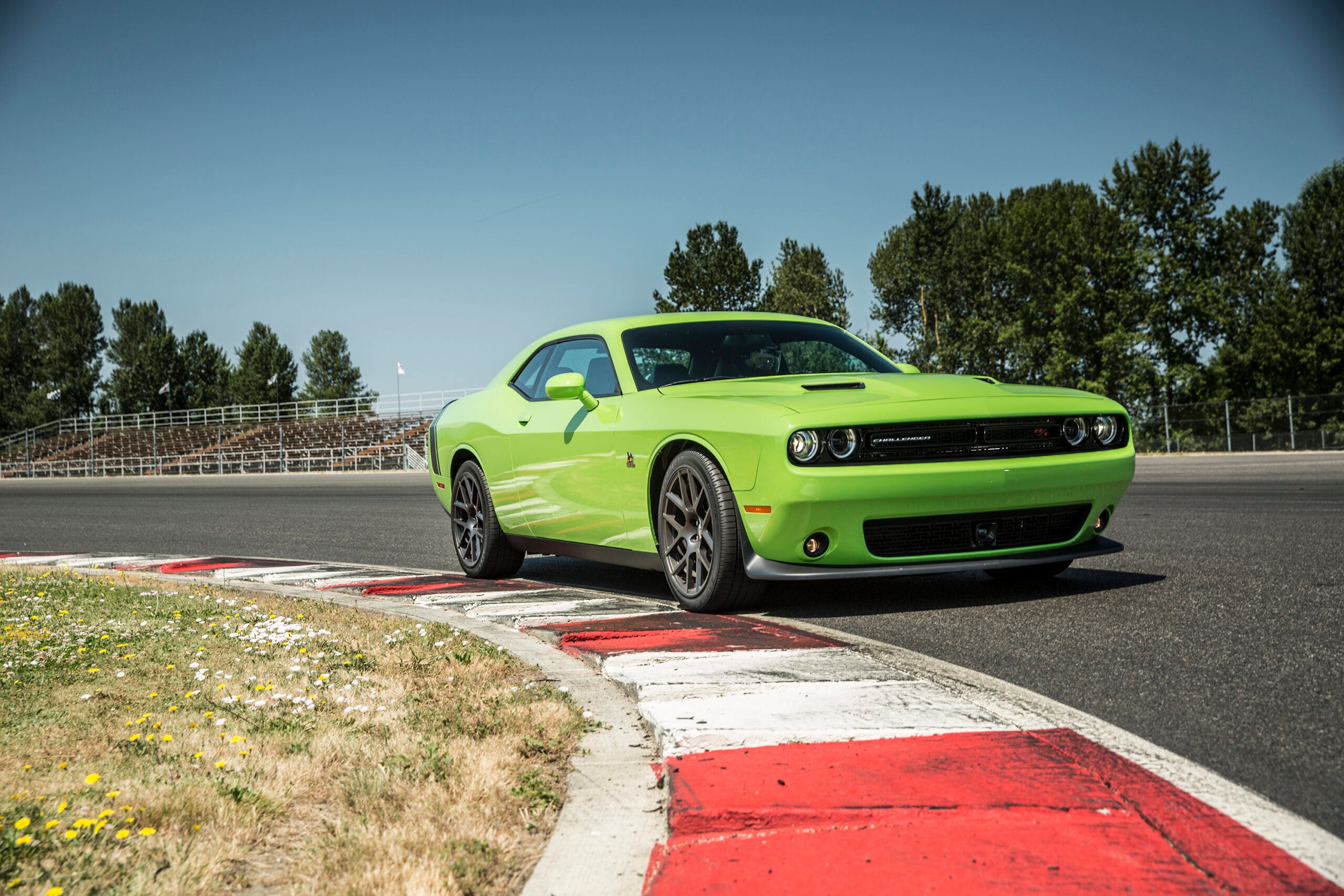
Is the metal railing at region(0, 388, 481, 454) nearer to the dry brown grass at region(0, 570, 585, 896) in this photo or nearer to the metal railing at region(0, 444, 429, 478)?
the metal railing at region(0, 444, 429, 478)

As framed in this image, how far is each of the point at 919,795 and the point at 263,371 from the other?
104307 mm

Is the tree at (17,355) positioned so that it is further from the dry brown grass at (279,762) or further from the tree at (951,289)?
the dry brown grass at (279,762)

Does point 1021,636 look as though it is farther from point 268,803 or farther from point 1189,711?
point 268,803

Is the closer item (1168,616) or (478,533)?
(1168,616)

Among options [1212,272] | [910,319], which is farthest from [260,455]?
[1212,272]

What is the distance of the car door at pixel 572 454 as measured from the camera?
578cm

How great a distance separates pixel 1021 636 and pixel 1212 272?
163 ft

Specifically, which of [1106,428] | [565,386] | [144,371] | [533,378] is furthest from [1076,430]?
[144,371]

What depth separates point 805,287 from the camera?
249ft

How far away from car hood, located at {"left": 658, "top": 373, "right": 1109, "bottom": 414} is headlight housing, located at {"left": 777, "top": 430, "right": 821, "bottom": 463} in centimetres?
9

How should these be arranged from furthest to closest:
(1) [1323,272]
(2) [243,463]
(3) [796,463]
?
(2) [243,463], (1) [1323,272], (3) [796,463]

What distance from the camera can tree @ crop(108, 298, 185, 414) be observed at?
92.8 m

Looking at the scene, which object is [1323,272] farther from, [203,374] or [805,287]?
[203,374]

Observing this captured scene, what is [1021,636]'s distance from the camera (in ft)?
14.4
